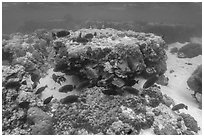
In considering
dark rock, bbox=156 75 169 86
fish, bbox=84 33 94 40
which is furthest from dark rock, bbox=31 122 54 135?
dark rock, bbox=156 75 169 86

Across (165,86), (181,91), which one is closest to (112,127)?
(165,86)

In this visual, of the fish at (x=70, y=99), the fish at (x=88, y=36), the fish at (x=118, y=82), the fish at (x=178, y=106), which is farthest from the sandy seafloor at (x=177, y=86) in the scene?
the fish at (x=88, y=36)

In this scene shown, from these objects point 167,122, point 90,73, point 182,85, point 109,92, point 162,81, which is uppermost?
point 90,73

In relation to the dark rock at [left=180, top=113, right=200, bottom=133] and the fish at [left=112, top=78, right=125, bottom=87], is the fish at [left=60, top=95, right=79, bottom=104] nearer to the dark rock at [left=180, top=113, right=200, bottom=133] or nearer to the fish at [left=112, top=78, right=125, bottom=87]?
the fish at [left=112, top=78, right=125, bottom=87]

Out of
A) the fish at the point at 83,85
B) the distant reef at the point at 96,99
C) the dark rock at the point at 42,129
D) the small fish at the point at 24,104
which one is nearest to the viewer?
the dark rock at the point at 42,129

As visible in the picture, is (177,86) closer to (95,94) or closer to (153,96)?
(153,96)

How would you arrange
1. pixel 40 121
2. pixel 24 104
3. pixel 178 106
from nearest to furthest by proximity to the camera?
pixel 40 121
pixel 24 104
pixel 178 106

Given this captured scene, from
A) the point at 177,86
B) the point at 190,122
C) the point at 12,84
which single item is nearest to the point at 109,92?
the point at 190,122

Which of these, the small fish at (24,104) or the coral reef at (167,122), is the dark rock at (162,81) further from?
the small fish at (24,104)

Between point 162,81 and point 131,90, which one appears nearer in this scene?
point 131,90

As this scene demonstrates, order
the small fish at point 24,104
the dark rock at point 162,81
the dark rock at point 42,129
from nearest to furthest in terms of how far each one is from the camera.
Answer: the dark rock at point 42,129 → the small fish at point 24,104 → the dark rock at point 162,81

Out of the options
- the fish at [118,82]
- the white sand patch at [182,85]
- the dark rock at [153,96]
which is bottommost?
the white sand patch at [182,85]

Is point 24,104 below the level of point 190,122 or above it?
above
